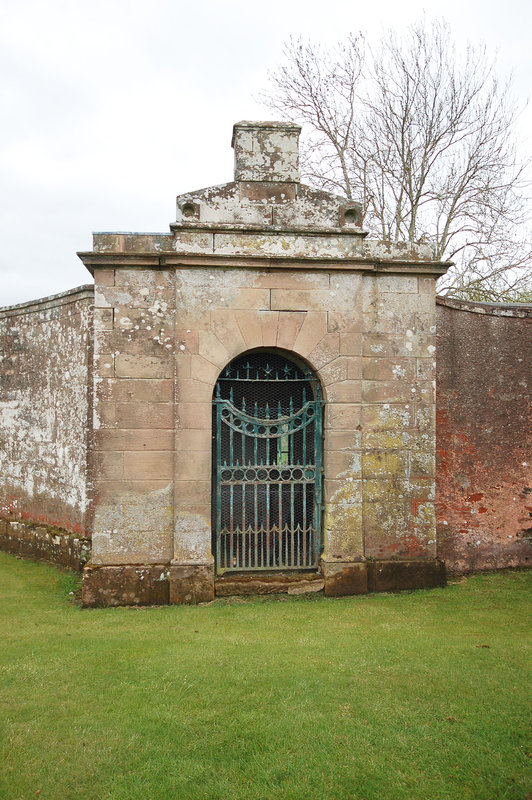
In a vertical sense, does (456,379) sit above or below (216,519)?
above

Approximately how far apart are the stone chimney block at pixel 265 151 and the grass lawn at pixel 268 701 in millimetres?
4296

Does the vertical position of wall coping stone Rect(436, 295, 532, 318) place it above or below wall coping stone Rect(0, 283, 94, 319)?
below

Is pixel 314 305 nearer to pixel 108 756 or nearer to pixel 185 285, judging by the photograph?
pixel 185 285

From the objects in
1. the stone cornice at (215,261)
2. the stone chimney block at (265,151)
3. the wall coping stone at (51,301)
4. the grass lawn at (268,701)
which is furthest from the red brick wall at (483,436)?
the wall coping stone at (51,301)

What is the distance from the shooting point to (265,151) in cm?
598

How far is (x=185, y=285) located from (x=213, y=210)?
0.82m

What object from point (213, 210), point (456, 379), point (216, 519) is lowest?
point (216, 519)

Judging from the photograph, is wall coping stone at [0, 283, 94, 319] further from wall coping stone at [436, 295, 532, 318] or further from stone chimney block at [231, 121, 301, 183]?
wall coping stone at [436, 295, 532, 318]

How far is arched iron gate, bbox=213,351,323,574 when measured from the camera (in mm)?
5941

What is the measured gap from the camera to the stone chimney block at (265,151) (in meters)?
5.94

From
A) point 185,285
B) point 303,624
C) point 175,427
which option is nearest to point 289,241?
point 185,285

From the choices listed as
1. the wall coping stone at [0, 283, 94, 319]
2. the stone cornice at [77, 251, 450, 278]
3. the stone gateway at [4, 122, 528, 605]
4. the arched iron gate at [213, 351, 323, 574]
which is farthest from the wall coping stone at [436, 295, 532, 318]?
the wall coping stone at [0, 283, 94, 319]

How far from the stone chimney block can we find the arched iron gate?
6.02 feet

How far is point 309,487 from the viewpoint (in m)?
6.43
